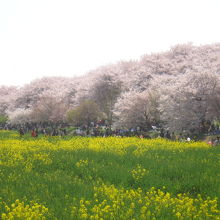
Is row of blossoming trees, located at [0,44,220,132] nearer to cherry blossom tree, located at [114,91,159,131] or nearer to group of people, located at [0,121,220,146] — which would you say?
cherry blossom tree, located at [114,91,159,131]

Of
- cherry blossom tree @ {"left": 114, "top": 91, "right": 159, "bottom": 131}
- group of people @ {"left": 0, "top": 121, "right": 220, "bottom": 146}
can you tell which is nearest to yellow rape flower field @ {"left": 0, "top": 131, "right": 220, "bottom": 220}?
group of people @ {"left": 0, "top": 121, "right": 220, "bottom": 146}

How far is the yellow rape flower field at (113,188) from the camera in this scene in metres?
7.99

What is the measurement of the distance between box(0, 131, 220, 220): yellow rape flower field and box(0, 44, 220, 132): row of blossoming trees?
1828 centimetres

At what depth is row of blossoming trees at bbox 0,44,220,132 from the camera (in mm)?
36406

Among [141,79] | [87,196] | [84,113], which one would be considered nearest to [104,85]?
[141,79]

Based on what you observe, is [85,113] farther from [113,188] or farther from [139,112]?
[113,188]

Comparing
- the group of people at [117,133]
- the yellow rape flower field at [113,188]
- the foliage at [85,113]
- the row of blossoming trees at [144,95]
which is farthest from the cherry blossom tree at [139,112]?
the yellow rape flower field at [113,188]

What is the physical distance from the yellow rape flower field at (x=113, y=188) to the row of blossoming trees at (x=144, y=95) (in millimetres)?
18279

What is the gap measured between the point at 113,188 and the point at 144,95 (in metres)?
36.1

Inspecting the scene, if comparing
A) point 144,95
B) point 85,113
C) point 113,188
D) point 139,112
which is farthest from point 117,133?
point 113,188

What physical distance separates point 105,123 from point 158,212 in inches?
2010

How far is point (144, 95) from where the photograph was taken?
45875 millimetres

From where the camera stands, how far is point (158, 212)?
25.9 feet

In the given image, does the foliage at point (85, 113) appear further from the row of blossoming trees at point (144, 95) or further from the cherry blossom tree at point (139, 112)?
the cherry blossom tree at point (139, 112)
